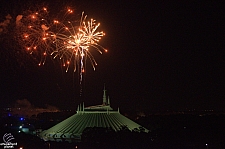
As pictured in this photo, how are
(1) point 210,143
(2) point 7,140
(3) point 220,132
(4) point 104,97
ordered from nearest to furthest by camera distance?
(2) point 7,140 → (1) point 210,143 → (3) point 220,132 → (4) point 104,97

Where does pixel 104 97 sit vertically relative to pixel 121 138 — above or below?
above

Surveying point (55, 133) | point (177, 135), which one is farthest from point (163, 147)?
point (55, 133)

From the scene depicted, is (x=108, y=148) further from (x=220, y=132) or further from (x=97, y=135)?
(x=220, y=132)

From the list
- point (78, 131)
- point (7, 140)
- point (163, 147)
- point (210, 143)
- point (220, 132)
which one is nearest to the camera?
point (7, 140)

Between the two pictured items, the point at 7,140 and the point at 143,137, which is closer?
the point at 7,140

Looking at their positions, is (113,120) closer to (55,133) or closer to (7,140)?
(55,133)

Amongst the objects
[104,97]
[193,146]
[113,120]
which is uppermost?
[104,97]
